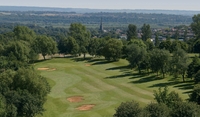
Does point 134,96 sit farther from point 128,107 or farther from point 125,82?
point 128,107

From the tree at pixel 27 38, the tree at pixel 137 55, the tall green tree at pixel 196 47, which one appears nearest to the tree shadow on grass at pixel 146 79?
the tree at pixel 137 55

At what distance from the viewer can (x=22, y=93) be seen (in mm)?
52656

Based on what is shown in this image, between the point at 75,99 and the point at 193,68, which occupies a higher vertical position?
the point at 193,68

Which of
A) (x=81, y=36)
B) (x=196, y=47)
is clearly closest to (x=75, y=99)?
(x=196, y=47)

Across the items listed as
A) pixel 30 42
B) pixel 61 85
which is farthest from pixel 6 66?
pixel 30 42

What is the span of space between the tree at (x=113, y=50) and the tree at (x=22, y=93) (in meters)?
50.6

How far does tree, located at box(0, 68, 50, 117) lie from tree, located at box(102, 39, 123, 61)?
50560mm

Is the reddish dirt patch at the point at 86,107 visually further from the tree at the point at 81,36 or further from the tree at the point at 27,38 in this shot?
the tree at the point at 81,36

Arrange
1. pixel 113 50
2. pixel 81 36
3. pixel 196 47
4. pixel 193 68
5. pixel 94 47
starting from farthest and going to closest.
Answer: pixel 81 36 → pixel 94 47 → pixel 196 47 → pixel 113 50 → pixel 193 68

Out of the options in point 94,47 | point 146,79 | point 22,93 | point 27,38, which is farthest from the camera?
point 27,38

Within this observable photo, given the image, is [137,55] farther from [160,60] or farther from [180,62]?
[180,62]

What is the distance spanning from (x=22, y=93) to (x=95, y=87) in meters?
27.7

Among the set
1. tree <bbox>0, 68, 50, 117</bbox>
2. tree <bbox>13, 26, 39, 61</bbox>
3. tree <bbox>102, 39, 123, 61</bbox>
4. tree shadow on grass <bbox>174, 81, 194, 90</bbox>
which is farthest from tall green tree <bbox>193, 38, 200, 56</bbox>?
tree <bbox>0, 68, 50, 117</bbox>

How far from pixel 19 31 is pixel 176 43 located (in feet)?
217
